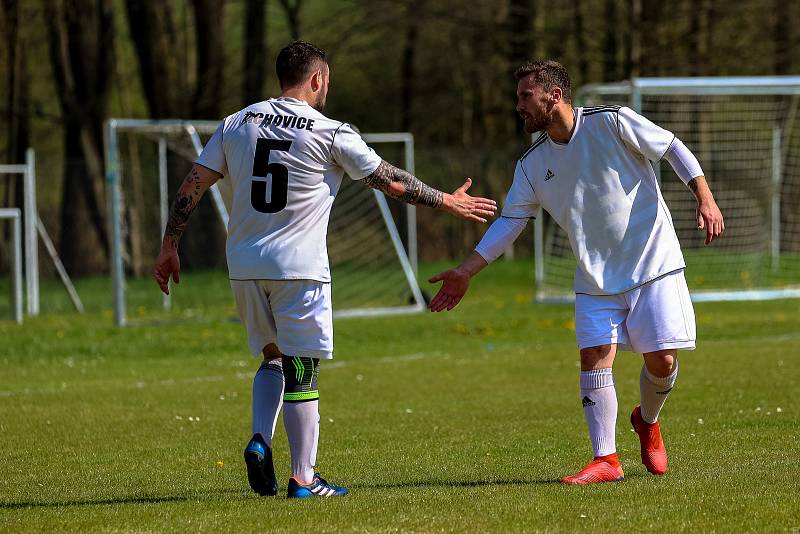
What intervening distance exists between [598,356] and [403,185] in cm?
134

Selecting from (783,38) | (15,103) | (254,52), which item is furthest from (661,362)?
(254,52)

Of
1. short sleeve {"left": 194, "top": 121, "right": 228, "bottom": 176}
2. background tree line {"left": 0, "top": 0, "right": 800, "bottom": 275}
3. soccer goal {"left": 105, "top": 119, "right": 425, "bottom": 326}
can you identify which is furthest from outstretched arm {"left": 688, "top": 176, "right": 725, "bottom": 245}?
background tree line {"left": 0, "top": 0, "right": 800, "bottom": 275}

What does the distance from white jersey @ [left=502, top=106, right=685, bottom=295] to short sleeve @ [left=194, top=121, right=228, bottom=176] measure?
5.54 feet

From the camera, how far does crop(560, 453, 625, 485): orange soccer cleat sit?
6715mm

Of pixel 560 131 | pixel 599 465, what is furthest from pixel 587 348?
pixel 560 131

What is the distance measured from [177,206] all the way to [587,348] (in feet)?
7.24

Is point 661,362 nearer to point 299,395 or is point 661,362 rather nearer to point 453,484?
point 453,484

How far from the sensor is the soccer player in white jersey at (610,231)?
6.84 m

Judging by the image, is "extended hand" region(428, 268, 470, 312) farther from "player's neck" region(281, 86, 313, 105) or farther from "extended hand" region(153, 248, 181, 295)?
"extended hand" region(153, 248, 181, 295)

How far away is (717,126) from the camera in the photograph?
2467cm

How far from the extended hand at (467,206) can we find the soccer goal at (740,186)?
15.7m

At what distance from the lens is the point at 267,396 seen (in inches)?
261

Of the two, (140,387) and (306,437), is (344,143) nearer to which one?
(306,437)

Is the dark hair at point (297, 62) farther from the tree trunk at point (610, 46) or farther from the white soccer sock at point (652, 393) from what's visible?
the tree trunk at point (610, 46)
